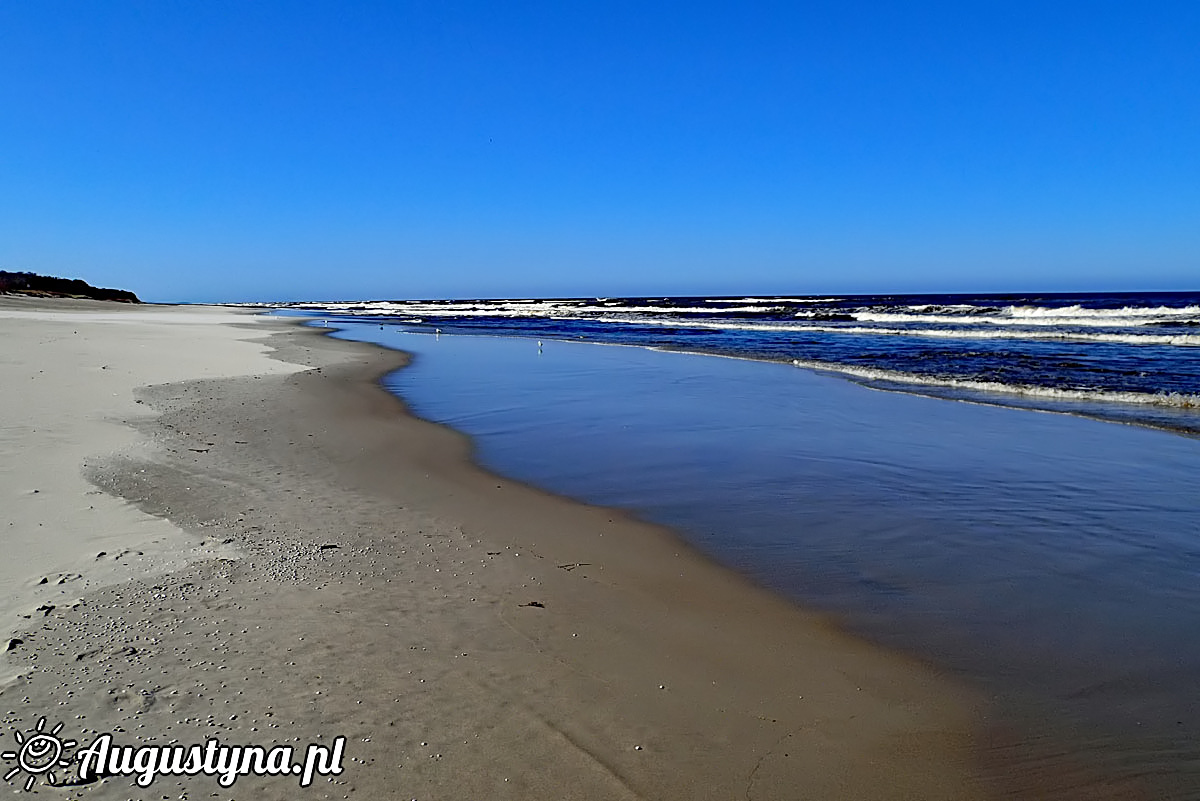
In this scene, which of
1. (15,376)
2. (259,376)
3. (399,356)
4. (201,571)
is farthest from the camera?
(399,356)

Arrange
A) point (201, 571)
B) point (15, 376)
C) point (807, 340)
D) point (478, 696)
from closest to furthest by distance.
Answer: point (478, 696), point (201, 571), point (15, 376), point (807, 340)

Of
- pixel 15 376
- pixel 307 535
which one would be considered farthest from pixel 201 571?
pixel 15 376

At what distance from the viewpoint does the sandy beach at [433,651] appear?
2607 mm

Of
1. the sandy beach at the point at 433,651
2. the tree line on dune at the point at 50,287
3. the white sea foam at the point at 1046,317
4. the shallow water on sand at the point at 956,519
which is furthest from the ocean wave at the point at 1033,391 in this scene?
the tree line on dune at the point at 50,287

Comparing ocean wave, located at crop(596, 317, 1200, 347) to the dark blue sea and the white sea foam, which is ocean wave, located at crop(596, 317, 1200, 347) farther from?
the white sea foam

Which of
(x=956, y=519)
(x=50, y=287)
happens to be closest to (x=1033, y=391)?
(x=956, y=519)

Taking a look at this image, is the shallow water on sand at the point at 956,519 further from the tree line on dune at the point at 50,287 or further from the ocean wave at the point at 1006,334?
the tree line on dune at the point at 50,287

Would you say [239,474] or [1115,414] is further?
[1115,414]

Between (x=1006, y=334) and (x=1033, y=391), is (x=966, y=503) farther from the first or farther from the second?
(x=1006, y=334)

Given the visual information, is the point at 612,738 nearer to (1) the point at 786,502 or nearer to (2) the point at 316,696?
(2) the point at 316,696

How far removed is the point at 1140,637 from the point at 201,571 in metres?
5.31

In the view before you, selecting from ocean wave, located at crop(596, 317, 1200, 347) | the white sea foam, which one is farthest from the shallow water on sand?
the white sea foam

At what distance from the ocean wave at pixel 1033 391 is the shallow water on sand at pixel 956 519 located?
234 cm

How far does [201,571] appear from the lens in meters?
4.11
